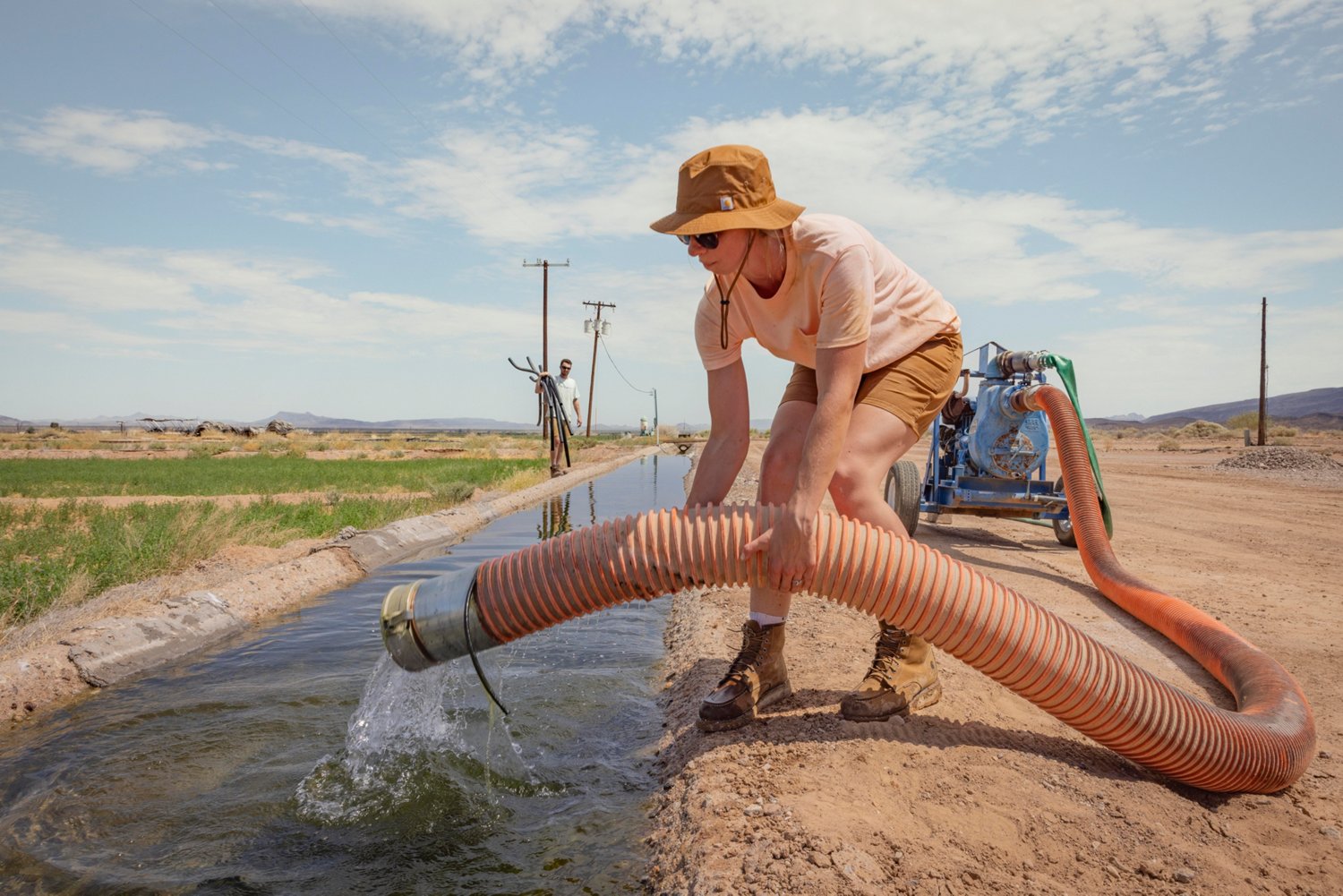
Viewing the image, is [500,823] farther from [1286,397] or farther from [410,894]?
[1286,397]

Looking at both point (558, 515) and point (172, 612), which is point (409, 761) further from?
point (558, 515)

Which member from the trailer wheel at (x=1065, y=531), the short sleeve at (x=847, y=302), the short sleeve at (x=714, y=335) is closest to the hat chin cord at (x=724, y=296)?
the short sleeve at (x=714, y=335)

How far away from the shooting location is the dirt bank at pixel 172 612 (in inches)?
162

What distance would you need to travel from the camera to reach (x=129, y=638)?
4621mm

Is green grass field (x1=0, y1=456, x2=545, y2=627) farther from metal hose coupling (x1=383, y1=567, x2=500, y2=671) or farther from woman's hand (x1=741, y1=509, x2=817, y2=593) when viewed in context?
woman's hand (x1=741, y1=509, x2=817, y2=593)

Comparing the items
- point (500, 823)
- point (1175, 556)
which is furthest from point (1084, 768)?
point (1175, 556)

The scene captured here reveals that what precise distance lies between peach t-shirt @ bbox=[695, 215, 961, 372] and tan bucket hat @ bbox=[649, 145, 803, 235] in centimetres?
15

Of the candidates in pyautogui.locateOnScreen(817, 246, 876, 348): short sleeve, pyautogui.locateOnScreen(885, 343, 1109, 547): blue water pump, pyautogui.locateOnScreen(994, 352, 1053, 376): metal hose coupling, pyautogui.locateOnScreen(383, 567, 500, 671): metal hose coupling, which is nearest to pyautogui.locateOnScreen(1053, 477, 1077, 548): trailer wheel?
pyautogui.locateOnScreen(885, 343, 1109, 547): blue water pump

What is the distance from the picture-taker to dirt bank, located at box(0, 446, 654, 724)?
4.12 metres

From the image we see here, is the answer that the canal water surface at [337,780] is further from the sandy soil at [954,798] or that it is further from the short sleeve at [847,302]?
the short sleeve at [847,302]

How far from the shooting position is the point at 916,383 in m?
3.13

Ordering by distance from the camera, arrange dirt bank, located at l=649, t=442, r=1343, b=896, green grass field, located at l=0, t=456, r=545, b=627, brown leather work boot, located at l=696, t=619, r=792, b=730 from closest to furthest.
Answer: dirt bank, located at l=649, t=442, r=1343, b=896 < brown leather work boot, located at l=696, t=619, r=792, b=730 < green grass field, located at l=0, t=456, r=545, b=627

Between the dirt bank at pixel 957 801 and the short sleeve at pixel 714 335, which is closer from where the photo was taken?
the dirt bank at pixel 957 801

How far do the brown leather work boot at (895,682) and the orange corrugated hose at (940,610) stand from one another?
0.42 m
